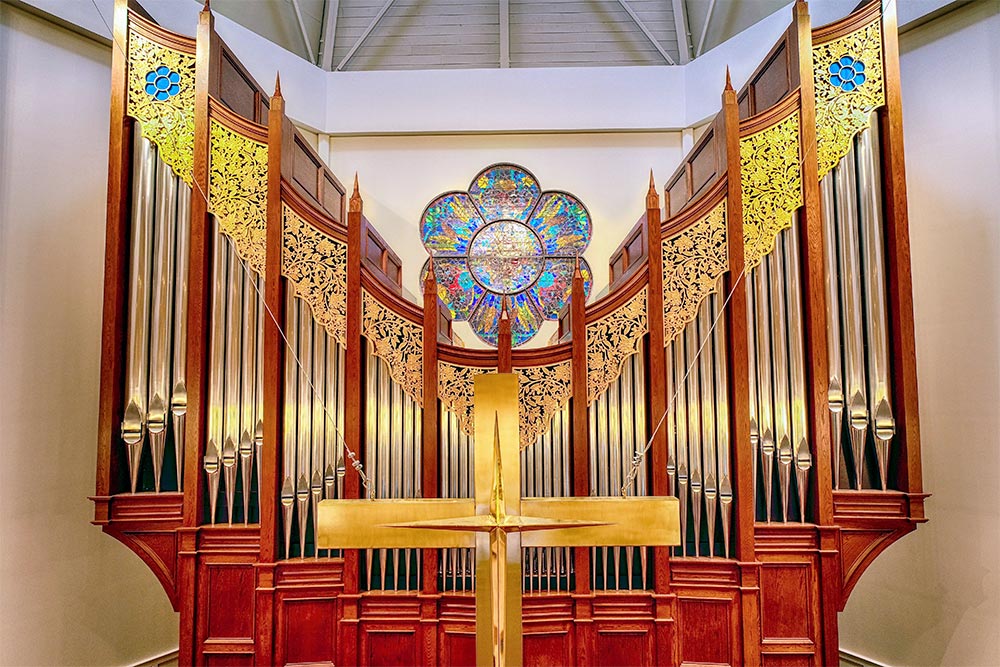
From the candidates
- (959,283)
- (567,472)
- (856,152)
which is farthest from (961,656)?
(856,152)

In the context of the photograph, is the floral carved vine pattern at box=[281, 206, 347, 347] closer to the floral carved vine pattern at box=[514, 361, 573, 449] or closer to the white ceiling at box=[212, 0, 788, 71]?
the floral carved vine pattern at box=[514, 361, 573, 449]

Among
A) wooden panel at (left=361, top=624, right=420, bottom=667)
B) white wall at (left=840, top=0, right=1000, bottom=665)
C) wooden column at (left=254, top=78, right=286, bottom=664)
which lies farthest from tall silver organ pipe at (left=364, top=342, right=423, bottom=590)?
white wall at (left=840, top=0, right=1000, bottom=665)

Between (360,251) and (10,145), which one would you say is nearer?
(360,251)

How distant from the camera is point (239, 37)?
7277mm

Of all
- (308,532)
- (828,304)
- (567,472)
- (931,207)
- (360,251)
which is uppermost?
(931,207)

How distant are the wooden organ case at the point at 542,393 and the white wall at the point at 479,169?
3315mm

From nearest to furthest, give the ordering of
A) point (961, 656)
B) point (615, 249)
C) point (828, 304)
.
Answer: point (828, 304) → point (961, 656) → point (615, 249)

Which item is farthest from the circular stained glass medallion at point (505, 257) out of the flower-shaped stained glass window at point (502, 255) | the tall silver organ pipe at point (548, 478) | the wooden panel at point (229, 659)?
the wooden panel at point (229, 659)

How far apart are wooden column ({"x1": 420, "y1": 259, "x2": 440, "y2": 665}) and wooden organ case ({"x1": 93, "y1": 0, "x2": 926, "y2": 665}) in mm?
13

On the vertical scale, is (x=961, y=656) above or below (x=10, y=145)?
below

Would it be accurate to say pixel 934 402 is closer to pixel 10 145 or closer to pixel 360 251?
pixel 360 251

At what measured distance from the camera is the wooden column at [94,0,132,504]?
462cm

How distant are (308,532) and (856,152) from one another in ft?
12.7

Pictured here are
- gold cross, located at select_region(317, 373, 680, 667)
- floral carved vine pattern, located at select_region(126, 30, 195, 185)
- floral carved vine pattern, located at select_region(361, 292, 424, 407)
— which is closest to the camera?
gold cross, located at select_region(317, 373, 680, 667)
